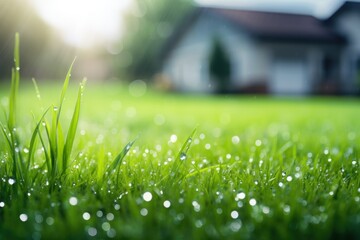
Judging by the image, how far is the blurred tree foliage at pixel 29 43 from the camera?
2952 centimetres

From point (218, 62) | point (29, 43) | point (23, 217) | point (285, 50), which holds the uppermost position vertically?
point (29, 43)

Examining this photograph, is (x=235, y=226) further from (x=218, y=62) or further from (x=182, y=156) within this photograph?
(x=218, y=62)

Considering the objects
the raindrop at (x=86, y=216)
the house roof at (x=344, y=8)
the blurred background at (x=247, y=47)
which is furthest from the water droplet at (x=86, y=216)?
the house roof at (x=344, y=8)

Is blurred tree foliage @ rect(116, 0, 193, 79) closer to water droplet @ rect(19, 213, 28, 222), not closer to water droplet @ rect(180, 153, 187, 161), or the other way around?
water droplet @ rect(180, 153, 187, 161)

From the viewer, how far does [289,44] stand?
2072cm

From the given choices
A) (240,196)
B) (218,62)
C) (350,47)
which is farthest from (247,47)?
(240,196)

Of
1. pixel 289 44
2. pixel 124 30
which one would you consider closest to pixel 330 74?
pixel 289 44

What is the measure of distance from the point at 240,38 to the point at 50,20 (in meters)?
20.0

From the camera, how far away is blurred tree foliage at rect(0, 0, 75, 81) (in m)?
29.5

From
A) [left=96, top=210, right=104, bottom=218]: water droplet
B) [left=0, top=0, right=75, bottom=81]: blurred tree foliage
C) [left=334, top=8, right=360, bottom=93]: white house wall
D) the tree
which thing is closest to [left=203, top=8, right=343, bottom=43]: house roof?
[left=334, top=8, right=360, bottom=93]: white house wall

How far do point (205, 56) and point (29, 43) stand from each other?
1667 centimetres

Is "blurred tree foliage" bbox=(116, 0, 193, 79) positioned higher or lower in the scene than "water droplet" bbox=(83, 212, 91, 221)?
higher

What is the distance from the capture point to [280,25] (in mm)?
21188

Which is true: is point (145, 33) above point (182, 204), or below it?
above
